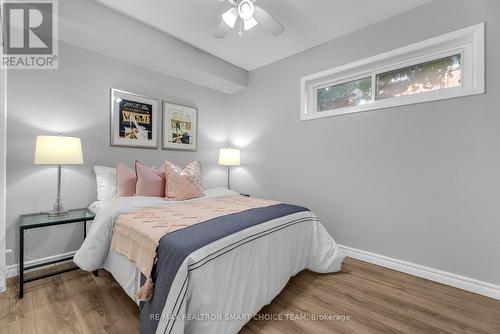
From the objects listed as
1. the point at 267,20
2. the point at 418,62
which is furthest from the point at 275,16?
the point at 418,62

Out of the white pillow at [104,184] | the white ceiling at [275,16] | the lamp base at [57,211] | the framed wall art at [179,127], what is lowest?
the lamp base at [57,211]

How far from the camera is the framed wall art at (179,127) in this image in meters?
3.15

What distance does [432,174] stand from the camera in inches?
83.3

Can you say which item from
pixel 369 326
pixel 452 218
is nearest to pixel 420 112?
pixel 452 218

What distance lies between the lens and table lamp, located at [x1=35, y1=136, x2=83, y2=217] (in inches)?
73.5

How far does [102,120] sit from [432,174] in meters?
3.59

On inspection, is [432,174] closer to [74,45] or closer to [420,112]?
[420,112]

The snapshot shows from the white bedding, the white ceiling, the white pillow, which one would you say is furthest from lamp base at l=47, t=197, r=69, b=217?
the white ceiling

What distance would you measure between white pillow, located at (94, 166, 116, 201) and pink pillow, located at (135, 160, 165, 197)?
1.05 feet

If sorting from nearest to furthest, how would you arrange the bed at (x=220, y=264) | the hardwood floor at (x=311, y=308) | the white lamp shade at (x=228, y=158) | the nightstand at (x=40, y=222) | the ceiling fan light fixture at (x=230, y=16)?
the bed at (x=220, y=264)
the hardwood floor at (x=311, y=308)
the nightstand at (x=40, y=222)
the ceiling fan light fixture at (x=230, y=16)
the white lamp shade at (x=228, y=158)

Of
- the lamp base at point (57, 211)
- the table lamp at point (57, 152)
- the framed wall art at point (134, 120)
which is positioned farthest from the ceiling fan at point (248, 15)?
the lamp base at point (57, 211)

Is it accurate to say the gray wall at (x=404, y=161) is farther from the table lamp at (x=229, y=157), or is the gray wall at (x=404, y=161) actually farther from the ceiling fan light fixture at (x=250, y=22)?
the ceiling fan light fixture at (x=250, y=22)

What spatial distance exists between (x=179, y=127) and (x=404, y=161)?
2916 millimetres

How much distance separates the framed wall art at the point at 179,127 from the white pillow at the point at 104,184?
0.85 meters
